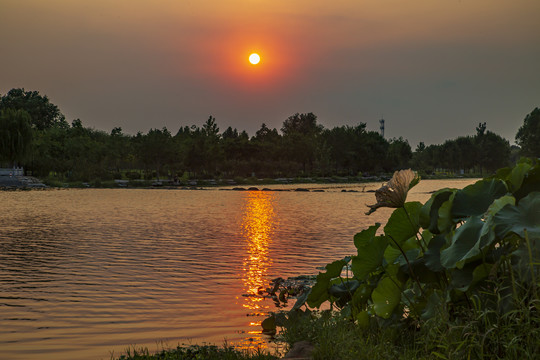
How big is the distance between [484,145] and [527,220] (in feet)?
557

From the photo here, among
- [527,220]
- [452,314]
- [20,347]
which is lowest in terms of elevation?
[20,347]

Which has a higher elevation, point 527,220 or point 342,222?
point 527,220

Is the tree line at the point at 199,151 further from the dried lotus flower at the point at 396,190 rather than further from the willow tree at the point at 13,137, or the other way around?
the dried lotus flower at the point at 396,190

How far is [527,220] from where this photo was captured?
5309mm

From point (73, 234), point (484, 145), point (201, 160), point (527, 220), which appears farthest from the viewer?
point (484, 145)

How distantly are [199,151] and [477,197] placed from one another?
86.1 meters

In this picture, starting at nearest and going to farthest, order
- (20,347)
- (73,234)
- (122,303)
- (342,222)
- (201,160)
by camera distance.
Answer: (20,347) → (122,303) → (73,234) → (342,222) → (201,160)

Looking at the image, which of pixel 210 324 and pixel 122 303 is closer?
pixel 210 324

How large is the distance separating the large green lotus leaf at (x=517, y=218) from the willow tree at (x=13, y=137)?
239 feet

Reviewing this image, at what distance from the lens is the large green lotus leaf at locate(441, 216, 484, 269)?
5.60 metres

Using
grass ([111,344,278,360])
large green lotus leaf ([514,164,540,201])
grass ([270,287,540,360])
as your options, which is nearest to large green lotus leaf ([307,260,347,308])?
grass ([270,287,540,360])

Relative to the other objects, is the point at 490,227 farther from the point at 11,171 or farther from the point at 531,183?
the point at 11,171

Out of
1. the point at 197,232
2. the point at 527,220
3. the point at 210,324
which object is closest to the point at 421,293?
the point at 527,220

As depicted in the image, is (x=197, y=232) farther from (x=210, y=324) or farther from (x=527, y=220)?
(x=527, y=220)
